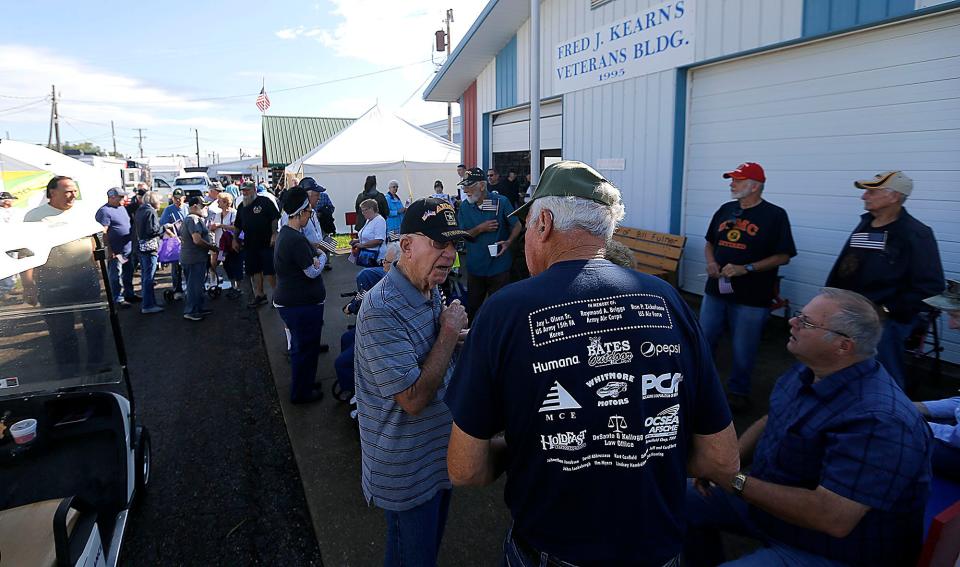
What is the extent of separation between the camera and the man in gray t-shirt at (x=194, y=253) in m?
7.83

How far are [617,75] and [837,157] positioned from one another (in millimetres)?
3217

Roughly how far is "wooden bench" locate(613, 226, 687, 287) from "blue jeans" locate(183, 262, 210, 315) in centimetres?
601

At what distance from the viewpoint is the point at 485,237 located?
6.00 meters

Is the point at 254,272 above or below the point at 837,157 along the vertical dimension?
below

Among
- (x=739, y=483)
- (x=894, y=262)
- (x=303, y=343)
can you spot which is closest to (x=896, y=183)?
(x=894, y=262)

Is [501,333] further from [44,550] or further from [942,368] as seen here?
[942,368]

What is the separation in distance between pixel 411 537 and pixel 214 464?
260cm

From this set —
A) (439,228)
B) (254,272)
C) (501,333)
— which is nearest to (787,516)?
(501,333)

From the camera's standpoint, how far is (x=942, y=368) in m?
4.82

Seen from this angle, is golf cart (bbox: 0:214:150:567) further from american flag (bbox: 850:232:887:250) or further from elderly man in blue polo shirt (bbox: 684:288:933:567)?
american flag (bbox: 850:232:887:250)

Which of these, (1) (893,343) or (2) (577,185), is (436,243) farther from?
(1) (893,343)

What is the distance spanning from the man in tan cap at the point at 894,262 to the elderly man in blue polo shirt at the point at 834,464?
185 cm

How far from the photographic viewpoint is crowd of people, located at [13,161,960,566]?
1.37 metres

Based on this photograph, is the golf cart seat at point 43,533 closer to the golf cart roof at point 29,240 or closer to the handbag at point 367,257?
the golf cart roof at point 29,240
